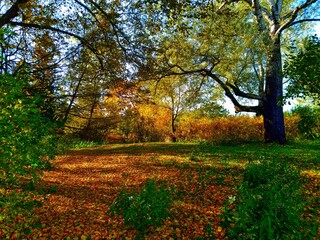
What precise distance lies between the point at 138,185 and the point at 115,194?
2.42ft

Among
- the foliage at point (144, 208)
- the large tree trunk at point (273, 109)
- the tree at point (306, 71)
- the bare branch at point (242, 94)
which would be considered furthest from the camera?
the bare branch at point (242, 94)

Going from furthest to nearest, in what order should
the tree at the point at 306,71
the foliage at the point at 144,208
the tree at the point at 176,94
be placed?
1. the tree at the point at 176,94
2. the tree at the point at 306,71
3. the foliage at the point at 144,208

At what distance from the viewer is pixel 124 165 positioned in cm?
938

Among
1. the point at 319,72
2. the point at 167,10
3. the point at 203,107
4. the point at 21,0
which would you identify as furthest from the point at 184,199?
the point at 203,107

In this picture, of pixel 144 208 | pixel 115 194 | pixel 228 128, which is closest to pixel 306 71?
pixel 144 208

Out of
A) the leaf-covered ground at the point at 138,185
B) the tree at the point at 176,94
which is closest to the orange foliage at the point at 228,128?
the tree at the point at 176,94

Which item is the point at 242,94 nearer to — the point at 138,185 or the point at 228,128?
the point at 228,128

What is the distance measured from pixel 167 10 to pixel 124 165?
5.75 meters

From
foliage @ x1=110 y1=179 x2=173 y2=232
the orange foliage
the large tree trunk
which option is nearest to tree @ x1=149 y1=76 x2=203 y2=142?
the orange foliage

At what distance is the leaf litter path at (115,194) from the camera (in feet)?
13.9

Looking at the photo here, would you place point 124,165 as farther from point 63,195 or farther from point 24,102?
point 24,102

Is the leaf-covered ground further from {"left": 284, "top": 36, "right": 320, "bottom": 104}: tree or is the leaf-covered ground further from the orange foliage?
the orange foliage

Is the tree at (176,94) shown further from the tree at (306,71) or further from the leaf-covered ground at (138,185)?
the tree at (306,71)

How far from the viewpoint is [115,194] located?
6.12m
